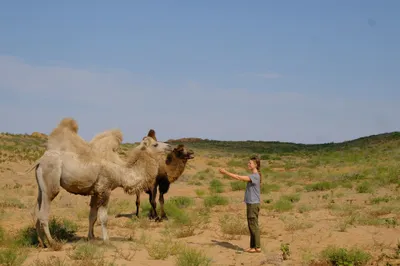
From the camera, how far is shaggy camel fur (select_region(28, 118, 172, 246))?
1001 centimetres

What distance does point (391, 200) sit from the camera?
17969 millimetres

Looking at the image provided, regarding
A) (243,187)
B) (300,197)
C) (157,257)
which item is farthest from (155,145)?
(243,187)

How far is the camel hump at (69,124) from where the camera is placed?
1066 cm

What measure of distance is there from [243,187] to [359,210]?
10601mm

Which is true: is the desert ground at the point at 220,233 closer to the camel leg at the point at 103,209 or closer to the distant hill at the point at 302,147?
the camel leg at the point at 103,209

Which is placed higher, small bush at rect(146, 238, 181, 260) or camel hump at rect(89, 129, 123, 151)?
camel hump at rect(89, 129, 123, 151)

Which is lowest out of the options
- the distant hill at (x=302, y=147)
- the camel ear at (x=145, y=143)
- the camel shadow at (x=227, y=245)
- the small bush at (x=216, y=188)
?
the camel shadow at (x=227, y=245)

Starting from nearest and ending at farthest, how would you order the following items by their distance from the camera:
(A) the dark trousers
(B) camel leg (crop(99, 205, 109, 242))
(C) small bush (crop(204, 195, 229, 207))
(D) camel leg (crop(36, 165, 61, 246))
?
(D) camel leg (crop(36, 165, 61, 246)) → (A) the dark trousers → (B) camel leg (crop(99, 205, 109, 242)) → (C) small bush (crop(204, 195, 229, 207))

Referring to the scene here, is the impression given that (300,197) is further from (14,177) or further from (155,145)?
(14,177)

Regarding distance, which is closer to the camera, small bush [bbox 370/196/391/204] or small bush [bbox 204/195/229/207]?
small bush [bbox 370/196/391/204]

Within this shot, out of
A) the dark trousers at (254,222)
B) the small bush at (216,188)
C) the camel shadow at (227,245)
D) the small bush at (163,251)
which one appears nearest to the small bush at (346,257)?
the dark trousers at (254,222)

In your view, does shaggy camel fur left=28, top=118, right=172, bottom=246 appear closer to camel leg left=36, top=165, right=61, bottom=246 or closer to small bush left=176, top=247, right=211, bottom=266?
camel leg left=36, top=165, right=61, bottom=246

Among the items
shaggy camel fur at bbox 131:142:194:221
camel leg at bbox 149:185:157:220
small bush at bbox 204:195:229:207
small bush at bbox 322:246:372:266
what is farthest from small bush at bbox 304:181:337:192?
small bush at bbox 322:246:372:266

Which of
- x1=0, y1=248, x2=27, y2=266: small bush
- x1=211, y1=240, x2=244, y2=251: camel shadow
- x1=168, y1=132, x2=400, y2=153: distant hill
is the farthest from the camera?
x1=168, y1=132, x2=400, y2=153: distant hill
